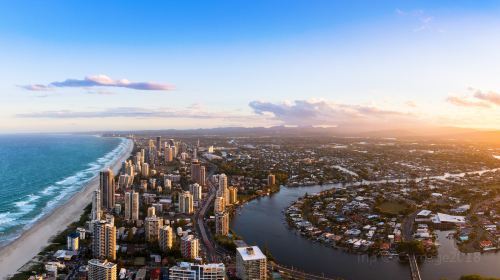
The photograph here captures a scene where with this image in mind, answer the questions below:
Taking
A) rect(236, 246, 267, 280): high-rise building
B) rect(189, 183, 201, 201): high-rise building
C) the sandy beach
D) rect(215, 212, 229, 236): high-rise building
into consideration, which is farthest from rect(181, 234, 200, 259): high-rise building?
rect(189, 183, 201, 201): high-rise building

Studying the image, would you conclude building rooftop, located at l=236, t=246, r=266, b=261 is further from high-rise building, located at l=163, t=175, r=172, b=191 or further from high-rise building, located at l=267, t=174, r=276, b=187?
high-rise building, located at l=267, t=174, r=276, b=187

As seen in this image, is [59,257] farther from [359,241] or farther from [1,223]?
[359,241]

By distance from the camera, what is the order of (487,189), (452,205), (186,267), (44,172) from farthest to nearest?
(44,172) → (487,189) → (452,205) → (186,267)

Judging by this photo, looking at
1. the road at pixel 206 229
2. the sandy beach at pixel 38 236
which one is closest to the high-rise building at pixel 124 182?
the sandy beach at pixel 38 236

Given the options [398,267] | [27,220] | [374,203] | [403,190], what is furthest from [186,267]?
[403,190]

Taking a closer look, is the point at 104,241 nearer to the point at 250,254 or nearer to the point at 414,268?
the point at 250,254

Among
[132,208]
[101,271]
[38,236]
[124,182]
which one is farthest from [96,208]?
[124,182]
